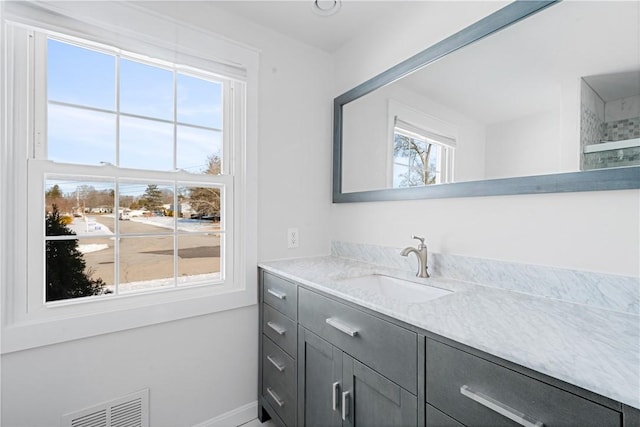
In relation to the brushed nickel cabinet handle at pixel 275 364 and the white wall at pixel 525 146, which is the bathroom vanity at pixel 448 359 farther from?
the white wall at pixel 525 146

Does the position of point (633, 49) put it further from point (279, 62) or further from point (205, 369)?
point (205, 369)

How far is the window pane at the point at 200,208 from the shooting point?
5.47 ft

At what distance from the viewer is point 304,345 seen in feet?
4.53

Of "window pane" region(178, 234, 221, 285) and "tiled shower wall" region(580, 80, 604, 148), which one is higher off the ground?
"tiled shower wall" region(580, 80, 604, 148)

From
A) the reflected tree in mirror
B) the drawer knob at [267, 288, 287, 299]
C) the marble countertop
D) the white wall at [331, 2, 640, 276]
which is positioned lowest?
the drawer knob at [267, 288, 287, 299]

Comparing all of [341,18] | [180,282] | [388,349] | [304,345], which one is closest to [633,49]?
[388,349]

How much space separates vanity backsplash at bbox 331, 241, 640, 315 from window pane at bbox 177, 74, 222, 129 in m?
1.40

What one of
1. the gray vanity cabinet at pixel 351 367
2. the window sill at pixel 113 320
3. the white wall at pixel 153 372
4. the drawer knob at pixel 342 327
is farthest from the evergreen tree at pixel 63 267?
the drawer knob at pixel 342 327

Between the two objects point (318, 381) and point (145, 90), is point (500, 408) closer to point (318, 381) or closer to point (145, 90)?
point (318, 381)

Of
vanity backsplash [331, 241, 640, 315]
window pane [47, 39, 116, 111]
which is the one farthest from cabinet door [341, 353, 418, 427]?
window pane [47, 39, 116, 111]

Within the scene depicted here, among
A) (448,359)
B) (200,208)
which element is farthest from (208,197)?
(448,359)

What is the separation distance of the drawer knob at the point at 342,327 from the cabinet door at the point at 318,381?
103 millimetres

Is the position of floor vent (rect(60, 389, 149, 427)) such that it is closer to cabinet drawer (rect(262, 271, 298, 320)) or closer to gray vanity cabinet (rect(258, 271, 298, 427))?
gray vanity cabinet (rect(258, 271, 298, 427))

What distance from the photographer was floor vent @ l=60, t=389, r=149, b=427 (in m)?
1.33
